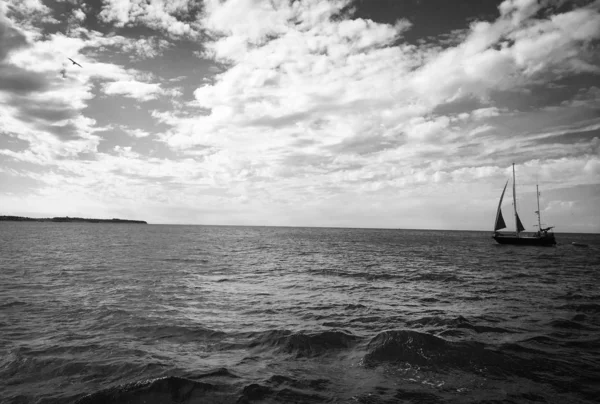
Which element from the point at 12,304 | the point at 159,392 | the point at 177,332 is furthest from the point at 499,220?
the point at 12,304

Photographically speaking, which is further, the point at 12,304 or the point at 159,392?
the point at 12,304

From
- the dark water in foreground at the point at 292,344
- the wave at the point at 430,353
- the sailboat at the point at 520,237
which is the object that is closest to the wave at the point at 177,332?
the dark water in foreground at the point at 292,344

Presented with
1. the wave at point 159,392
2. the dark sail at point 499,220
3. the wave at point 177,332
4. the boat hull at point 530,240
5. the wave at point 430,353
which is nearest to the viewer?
the wave at point 159,392

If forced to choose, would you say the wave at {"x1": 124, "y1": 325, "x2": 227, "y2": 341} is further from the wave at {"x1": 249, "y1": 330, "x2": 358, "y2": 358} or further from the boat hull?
the boat hull

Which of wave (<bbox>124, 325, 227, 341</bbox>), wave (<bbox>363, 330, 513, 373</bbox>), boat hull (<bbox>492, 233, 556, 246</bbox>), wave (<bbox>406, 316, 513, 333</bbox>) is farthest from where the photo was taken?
boat hull (<bbox>492, 233, 556, 246</bbox>)

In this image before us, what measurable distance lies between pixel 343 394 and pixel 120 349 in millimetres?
7276

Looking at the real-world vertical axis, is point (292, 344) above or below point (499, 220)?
below

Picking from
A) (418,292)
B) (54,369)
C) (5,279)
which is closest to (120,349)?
(54,369)

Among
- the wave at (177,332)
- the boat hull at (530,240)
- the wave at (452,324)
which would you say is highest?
the boat hull at (530,240)

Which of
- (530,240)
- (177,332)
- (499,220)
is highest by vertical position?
(499,220)

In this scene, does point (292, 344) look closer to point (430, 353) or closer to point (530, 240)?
point (430, 353)

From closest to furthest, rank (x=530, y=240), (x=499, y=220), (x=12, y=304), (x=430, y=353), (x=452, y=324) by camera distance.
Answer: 1. (x=430, y=353)
2. (x=452, y=324)
3. (x=12, y=304)
4. (x=530, y=240)
5. (x=499, y=220)

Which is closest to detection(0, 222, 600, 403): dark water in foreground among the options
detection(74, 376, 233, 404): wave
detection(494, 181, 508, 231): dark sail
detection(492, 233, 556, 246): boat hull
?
detection(74, 376, 233, 404): wave

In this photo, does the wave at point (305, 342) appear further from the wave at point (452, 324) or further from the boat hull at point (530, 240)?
the boat hull at point (530, 240)
